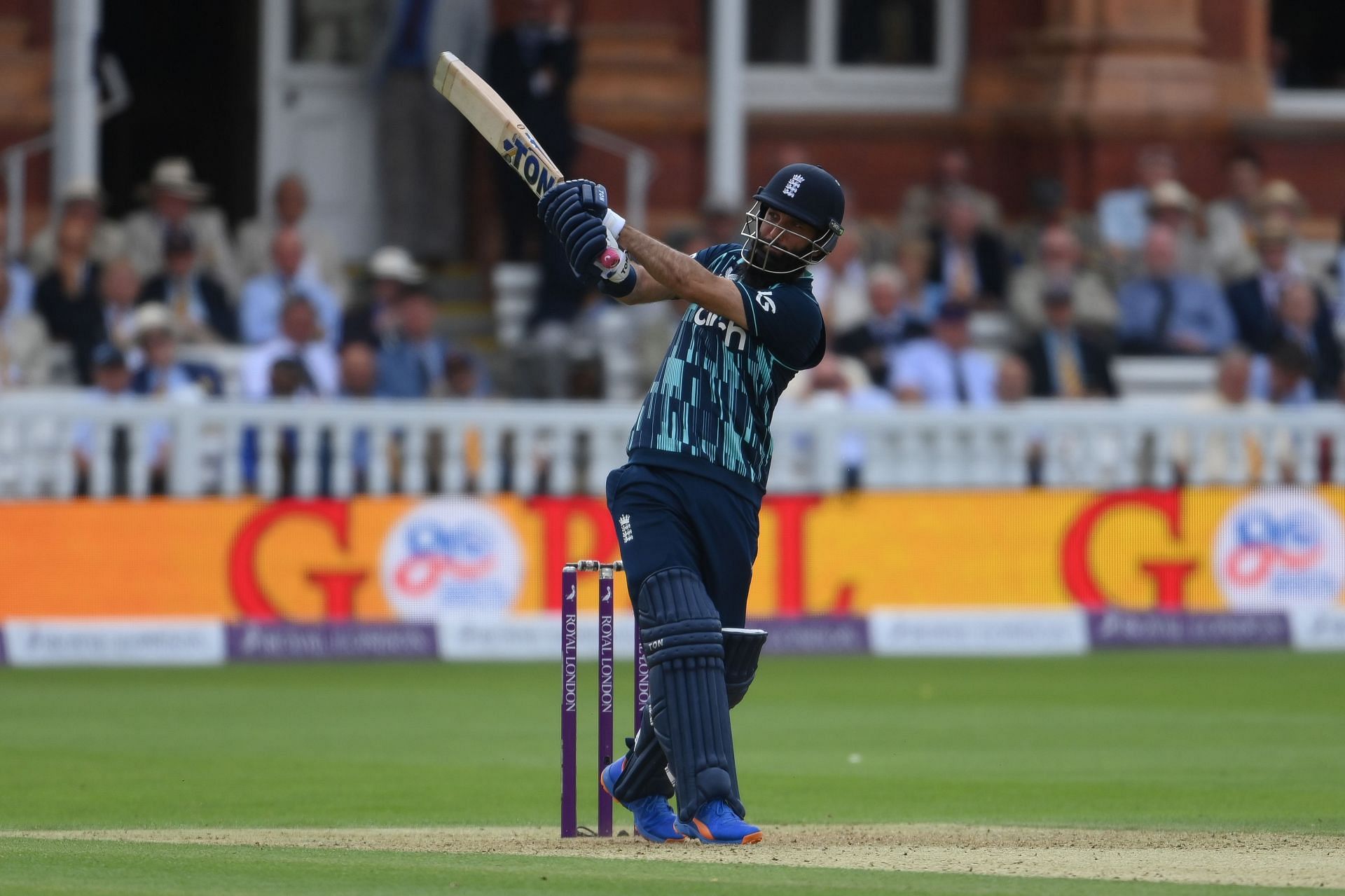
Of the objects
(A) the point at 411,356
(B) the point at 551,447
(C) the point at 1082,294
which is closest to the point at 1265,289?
(C) the point at 1082,294

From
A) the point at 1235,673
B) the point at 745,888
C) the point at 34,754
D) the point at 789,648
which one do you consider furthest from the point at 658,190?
the point at 745,888

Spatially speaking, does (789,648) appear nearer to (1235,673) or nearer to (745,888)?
(1235,673)

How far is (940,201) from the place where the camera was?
16.8 meters

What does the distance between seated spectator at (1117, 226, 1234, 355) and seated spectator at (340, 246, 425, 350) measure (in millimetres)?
4543

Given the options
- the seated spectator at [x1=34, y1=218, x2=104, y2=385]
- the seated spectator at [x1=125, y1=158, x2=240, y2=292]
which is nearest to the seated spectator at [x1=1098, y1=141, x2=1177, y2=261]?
the seated spectator at [x1=125, y1=158, x2=240, y2=292]

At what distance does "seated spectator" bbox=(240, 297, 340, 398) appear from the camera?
14.2 m

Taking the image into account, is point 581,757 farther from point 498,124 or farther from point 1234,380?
point 1234,380

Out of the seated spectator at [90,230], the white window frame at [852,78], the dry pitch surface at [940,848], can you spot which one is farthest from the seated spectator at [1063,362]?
the dry pitch surface at [940,848]

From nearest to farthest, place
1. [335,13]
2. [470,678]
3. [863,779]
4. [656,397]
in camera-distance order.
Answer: [656,397] → [863,779] → [470,678] → [335,13]

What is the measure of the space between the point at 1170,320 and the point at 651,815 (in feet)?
32.4

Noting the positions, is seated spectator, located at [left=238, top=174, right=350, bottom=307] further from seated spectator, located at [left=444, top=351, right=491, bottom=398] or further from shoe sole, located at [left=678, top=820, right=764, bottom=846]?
shoe sole, located at [left=678, top=820, right=764, bottom=846]

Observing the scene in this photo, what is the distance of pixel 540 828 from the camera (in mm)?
7625

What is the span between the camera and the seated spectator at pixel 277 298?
1495 cm

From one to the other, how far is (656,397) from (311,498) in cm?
687
